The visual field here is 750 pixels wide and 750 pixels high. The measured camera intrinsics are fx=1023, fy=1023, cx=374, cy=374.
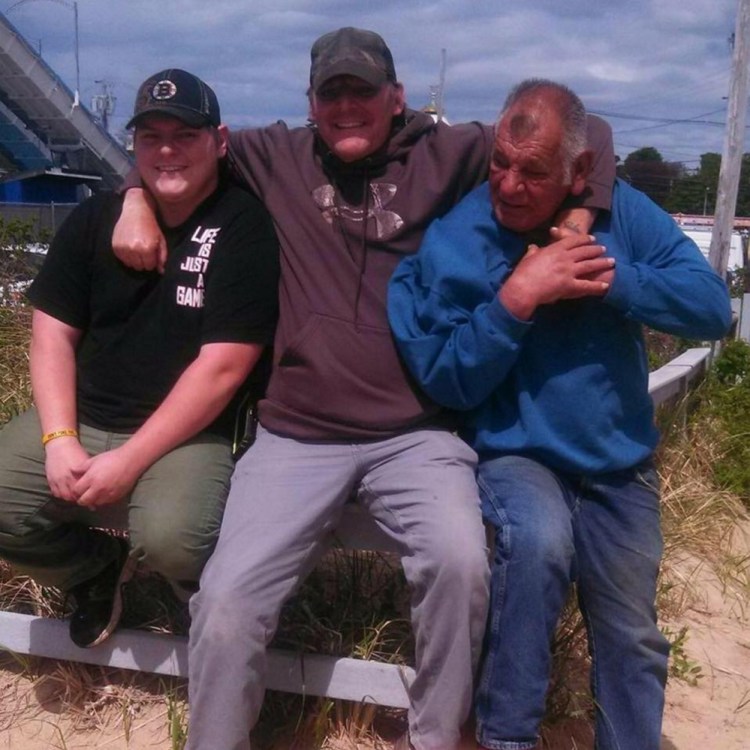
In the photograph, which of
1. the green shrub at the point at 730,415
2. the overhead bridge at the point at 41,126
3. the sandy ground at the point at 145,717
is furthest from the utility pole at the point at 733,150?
the overhead bridge at the point at 41,126

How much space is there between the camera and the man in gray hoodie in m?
2.56

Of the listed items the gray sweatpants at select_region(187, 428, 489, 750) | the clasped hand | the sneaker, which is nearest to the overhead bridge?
the sneaker

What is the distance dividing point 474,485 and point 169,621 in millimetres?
1152

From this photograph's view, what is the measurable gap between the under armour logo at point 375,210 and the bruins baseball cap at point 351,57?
1.01 ft

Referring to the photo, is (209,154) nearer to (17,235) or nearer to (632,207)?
(632,207)

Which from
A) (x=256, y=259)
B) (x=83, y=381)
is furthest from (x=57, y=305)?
(x=256, y=259)

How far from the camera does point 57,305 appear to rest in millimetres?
3131

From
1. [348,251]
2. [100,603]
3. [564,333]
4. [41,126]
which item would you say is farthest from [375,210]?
[41,126]

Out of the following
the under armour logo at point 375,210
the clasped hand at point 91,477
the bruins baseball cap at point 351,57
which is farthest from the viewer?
the under armour logo at point 375,210

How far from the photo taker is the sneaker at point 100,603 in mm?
3090

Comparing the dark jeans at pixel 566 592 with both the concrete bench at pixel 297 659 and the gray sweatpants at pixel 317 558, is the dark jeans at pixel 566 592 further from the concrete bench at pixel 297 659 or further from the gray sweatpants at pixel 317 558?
the concrete bench at pixel 297 659

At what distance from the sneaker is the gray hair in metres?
1.68

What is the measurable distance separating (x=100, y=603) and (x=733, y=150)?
524cm

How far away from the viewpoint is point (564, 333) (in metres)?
2.80
